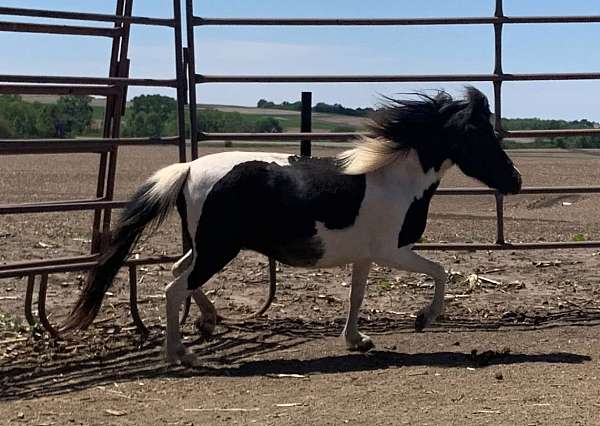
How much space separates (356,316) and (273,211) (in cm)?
95

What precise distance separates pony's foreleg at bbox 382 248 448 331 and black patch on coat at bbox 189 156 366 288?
14.1 inches

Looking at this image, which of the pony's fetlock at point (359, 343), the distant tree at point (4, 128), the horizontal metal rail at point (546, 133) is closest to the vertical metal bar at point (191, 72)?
the pony's fetlock at point (359, 343)

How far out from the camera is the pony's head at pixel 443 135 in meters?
6.61

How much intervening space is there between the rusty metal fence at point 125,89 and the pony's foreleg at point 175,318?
2.14ft

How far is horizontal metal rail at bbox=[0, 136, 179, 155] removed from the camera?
6.21 m

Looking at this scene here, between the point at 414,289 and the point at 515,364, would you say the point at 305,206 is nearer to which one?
the point at 515,364

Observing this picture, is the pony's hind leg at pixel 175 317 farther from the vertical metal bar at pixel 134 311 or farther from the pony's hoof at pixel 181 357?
the vertical metal bar at pixel 134 311

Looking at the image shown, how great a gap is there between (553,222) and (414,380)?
954 centimetres

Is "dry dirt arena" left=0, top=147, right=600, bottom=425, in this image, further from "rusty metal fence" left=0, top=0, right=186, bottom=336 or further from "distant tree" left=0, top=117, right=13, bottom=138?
"distant tree" left=0, top=117, right=13, bottom=138

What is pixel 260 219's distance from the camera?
632 centimetres

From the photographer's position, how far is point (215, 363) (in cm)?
635

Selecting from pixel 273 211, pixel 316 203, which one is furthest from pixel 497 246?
pixel 273 211

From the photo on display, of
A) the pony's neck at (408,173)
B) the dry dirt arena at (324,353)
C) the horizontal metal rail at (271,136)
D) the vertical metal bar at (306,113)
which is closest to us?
the dry dirt arena at (324,353)

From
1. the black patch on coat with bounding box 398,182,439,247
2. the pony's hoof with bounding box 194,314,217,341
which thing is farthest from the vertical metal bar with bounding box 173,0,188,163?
the black patch on coat with bounding box 398,182,439,247
